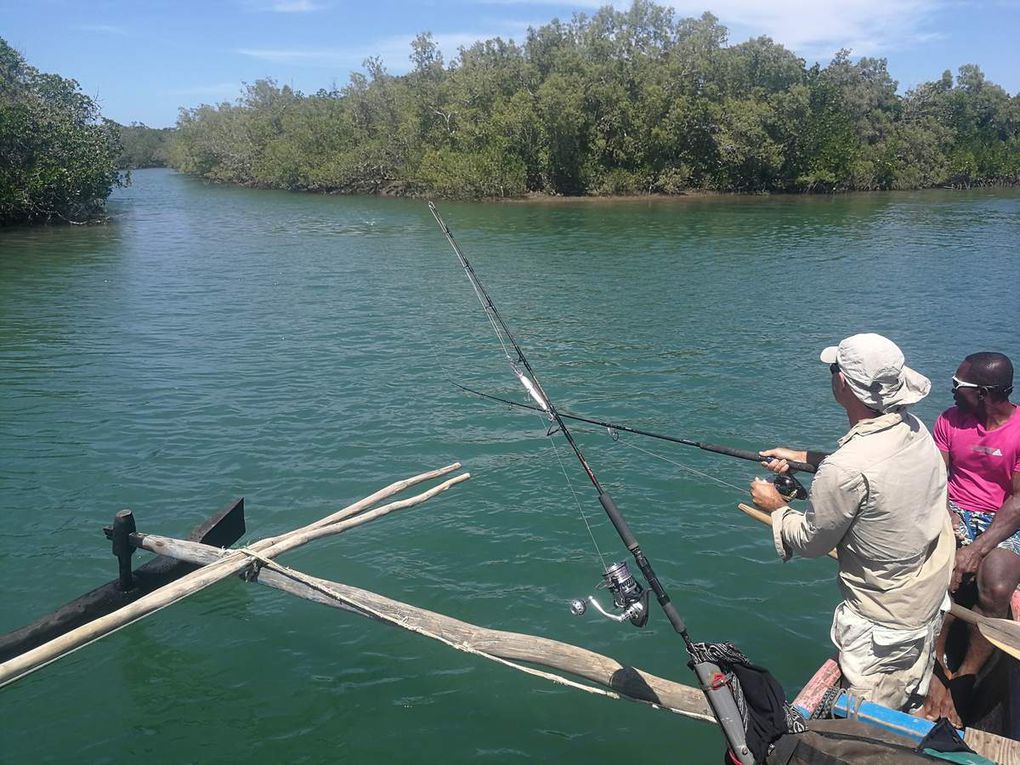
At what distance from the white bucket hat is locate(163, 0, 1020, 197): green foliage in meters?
49.2

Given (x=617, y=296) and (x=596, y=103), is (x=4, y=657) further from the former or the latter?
(x=596, y=103)

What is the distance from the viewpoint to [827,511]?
3.86 meters

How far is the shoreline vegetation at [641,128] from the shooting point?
53594mm

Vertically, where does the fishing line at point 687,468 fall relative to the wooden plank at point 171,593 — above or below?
below

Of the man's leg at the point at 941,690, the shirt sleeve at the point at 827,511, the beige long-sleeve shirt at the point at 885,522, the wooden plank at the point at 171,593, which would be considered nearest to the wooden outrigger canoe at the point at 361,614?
the wooden plank at the point at 171,593

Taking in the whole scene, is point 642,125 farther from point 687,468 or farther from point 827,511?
point 827,511

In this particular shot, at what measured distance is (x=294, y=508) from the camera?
9859 millimetres

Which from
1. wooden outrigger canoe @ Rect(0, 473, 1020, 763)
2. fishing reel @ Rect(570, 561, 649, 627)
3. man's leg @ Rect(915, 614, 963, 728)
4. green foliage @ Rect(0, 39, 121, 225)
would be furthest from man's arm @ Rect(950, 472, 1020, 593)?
green foliage @ Rect(0, 39, 121, 225)

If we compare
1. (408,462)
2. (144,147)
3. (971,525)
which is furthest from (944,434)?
(144,147)

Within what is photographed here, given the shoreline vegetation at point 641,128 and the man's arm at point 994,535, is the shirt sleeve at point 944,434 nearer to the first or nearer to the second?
the man's arm at point 994,535

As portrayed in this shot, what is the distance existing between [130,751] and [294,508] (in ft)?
12.5

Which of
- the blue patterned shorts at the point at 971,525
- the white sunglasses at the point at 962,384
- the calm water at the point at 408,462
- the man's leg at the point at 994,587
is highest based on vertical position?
the white sunglasses at the point at 962,384

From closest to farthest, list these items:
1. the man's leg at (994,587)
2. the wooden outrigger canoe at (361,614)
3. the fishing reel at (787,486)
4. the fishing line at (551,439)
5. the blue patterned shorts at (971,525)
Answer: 1. the wooden outrigger canoe at (361,614)
2. the fishing reel at (787,486)
3. the man's leg at (994,587)
4. the blue patterned shorts at (971,525)
5. the fishing line at (551,439)

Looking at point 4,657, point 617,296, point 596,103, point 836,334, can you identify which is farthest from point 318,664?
point 596,103
